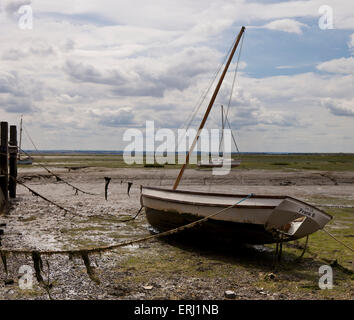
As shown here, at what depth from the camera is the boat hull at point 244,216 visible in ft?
32.2

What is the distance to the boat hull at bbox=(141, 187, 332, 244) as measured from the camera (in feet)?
32.2

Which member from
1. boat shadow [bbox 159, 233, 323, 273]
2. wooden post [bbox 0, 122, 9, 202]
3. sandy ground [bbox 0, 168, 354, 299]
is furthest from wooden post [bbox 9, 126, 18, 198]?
boat shadow [bbox 159, 233, 323, 273]

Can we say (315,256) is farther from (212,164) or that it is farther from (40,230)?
(212,164)

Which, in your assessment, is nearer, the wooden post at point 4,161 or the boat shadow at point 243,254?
the boat shadow at point 243,254

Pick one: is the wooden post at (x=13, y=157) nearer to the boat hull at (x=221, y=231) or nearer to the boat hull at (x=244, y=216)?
the boat hull at (x=221, y=231)

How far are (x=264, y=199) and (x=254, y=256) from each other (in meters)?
2.28

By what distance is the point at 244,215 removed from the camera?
10.3 m

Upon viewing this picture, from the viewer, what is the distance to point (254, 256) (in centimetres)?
1120

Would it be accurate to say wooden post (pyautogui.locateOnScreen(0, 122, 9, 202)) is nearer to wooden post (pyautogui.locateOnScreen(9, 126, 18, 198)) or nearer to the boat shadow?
wooden post (pyautogui.locateOnScreen(9, 126, 18, 198))

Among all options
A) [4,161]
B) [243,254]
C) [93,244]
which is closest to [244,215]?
[243,254]

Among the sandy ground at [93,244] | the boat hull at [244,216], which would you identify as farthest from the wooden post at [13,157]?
the boat hull at [244,216]

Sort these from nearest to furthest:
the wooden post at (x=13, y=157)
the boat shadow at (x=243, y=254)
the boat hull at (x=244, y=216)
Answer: the boat hull at (x=244, y=216), the boat shadow at (x=243, y=254), the wooden post at (x=13, y=157)

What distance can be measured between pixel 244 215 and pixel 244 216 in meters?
0.03
